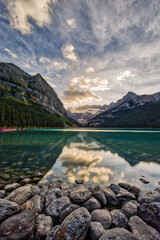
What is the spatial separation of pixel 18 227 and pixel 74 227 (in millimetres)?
2326

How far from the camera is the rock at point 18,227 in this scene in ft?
13.7

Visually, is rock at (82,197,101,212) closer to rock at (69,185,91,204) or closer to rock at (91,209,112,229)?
rock at (69,185,91,204)

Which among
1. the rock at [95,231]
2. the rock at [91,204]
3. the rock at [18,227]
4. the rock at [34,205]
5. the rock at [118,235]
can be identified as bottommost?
the rock at [91,204]

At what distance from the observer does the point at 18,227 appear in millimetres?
4473

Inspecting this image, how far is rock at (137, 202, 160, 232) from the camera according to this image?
16.7 ft

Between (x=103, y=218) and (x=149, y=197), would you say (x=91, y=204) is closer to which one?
(x=103, y=218)

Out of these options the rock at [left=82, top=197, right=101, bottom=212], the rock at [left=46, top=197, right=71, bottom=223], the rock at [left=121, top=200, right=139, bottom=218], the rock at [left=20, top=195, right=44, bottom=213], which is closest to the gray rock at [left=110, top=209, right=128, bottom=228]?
the rock at [left=121, top=200, right=139, bottom=218]

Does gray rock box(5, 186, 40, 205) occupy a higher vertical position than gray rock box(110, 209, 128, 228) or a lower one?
higher

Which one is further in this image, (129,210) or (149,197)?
(149,197)

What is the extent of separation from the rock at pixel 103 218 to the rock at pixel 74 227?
48.1 inches

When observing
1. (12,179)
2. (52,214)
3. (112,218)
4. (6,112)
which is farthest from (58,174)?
(6,112)

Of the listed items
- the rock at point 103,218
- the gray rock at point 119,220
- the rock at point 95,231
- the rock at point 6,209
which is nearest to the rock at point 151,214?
the gray rock at point 119,220

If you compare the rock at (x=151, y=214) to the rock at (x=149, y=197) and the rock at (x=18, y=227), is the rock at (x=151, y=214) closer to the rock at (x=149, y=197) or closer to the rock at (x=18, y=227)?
the rock at (x=149, y=197)

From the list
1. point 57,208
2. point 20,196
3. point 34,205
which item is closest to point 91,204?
point 57,208
